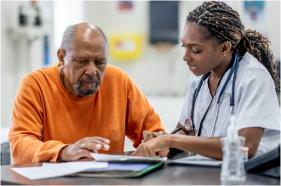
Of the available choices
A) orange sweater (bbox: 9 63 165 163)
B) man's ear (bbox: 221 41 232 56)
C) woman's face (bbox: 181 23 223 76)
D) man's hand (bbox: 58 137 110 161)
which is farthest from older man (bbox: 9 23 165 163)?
man's ear (bbox: 221 41 232 56)

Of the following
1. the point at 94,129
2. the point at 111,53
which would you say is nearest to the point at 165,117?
the point at 111,53

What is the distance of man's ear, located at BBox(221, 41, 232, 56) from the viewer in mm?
1308

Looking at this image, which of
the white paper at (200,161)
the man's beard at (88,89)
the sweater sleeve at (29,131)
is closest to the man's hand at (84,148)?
the sweater sleeve at (29,131)

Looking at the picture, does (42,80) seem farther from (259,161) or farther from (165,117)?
(165,117)

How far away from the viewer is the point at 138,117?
171 centimetres

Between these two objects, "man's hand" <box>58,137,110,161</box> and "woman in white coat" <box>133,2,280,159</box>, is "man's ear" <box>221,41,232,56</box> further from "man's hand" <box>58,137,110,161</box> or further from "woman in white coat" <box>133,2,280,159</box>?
"man's hand" <box>58,137,110,161</box>

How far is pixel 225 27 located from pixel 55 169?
2.66ft

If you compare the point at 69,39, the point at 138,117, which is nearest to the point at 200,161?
the point at 138,117

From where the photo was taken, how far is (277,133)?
1.19m

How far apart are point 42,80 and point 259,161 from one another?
1045 mm

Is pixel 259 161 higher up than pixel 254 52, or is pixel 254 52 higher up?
pixel 254 52

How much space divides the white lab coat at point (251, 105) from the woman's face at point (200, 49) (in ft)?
0.34

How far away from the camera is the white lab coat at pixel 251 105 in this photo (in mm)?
1122

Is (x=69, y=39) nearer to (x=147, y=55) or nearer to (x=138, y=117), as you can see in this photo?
(x=138, y=117)
